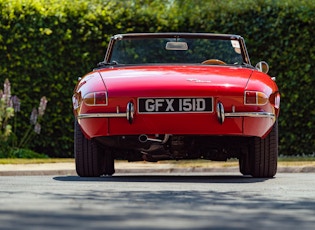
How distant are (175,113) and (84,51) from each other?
819 centimetres

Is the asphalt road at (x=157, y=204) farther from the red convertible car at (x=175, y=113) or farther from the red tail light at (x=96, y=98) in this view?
the red tail light at (x=96, y=98)

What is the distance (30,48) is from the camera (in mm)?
17984

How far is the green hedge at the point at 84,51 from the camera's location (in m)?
17.8

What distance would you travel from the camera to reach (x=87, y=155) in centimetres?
1105

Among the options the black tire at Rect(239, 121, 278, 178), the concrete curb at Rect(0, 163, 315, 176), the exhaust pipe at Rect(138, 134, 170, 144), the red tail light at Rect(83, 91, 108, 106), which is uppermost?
the red tail light at Rect(83, 91, 108, 106)

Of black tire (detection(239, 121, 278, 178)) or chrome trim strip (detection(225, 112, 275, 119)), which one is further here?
black tire (detection(239, 121, 278, 178))

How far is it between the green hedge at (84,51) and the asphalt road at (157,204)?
266 inches

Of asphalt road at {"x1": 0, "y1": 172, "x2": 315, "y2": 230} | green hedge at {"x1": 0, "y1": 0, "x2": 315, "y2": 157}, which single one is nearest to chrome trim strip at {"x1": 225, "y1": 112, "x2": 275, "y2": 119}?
asphalt road at {"x1": 0, "y1": 172, "x2": 315, "y2": 230}

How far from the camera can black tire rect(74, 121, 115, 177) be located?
1099cm

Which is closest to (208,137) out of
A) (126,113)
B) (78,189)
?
(126,113)

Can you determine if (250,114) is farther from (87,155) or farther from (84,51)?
(84,51)

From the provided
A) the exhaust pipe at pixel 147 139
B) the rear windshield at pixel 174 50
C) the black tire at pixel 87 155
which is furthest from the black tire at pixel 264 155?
the black tire at pixel 87 155

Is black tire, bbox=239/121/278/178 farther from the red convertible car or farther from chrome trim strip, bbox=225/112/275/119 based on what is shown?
chrome trim strip, bbox=225/112/275/119

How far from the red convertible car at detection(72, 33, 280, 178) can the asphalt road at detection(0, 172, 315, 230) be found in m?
0.35
